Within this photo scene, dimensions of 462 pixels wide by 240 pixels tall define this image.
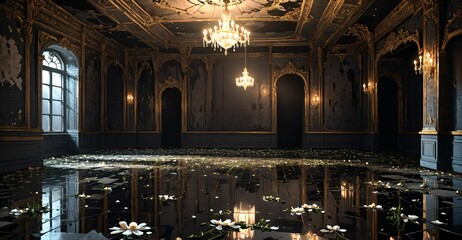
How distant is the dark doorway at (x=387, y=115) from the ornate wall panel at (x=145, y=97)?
9913 mm

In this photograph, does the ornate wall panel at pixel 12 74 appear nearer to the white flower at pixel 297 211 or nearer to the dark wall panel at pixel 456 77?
the white flower at pixel 297 211

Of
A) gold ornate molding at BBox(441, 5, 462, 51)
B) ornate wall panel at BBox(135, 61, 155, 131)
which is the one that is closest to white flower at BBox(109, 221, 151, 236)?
gold ornate molding at BBox(441, 5, 462, 51)

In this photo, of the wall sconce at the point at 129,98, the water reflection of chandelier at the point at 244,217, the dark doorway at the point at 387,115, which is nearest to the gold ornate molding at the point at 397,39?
the dark doorway at the point at 387,115

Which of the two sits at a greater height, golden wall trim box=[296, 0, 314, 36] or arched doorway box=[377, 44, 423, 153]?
golden wall trim box=[296, 0, 314, 36]

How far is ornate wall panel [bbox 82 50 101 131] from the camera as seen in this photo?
41.0ft

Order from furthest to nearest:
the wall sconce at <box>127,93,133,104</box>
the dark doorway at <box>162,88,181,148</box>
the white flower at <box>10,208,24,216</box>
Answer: the dark doorway at <box>162,88,181,148</box>, the wall sconce at <box>127,93,133,104</box>, the white flower at <box>10,208,24,216</box>

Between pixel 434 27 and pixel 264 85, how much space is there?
831cm

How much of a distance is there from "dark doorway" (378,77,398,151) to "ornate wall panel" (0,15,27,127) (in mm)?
12503

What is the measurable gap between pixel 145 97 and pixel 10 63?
7704mm

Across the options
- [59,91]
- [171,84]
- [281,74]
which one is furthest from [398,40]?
[59,91]

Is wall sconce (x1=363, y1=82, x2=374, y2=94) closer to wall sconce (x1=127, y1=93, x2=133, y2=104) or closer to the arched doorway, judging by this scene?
the arched doorway

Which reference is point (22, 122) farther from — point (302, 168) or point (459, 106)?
point (459, 106)

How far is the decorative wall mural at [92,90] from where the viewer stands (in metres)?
12.5

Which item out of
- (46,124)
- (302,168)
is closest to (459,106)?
(302,168)
